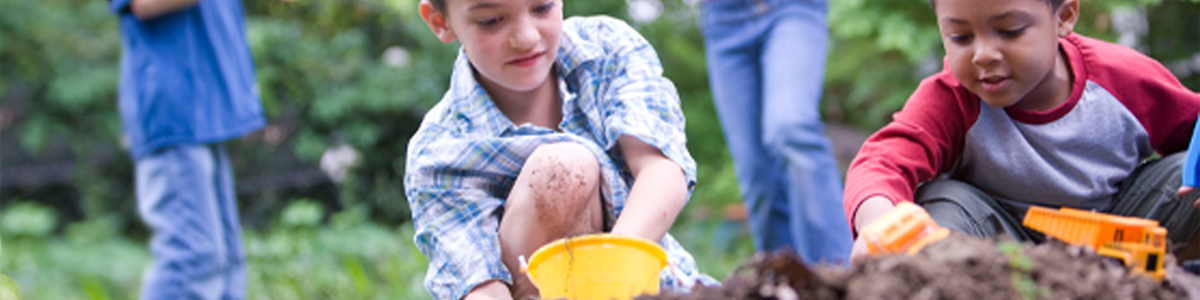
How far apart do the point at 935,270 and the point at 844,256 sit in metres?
1.40

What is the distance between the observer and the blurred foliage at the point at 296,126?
14.7 feet

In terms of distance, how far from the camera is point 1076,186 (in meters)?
1.52

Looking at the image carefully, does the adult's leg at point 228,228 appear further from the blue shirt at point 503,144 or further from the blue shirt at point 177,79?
the blue shirt at point 503,144

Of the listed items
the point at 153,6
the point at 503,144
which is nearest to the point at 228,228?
the point at 153,6

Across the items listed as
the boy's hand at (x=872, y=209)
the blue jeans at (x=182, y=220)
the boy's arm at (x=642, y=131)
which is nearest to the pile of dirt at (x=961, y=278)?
the boy's hand at (x=872, y=209)

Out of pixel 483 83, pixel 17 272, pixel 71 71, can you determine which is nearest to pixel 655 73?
pixel 483 83

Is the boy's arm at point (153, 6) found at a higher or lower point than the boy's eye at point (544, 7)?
lower

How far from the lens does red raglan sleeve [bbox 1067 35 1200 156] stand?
1.51m

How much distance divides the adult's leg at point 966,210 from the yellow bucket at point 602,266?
533 millimetres

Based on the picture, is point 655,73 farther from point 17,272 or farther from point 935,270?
point 17,272

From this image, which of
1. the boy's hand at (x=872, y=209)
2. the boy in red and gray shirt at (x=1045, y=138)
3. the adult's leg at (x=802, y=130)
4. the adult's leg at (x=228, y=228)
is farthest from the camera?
the adult's leg at (x=228, y=228)

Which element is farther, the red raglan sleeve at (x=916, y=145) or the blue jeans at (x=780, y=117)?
the blue jeans at (x=780, y=117)

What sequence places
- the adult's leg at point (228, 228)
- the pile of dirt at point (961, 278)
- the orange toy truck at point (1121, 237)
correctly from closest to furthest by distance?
the pile of dirt at point (961, 278), the orange toy truck at point (1121, 237), the adult's leg at point (228, 228)

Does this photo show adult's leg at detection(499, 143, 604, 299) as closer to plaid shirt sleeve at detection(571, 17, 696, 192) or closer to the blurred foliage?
plaid shirt sleeve at detection(571, 17, 696, 192)
